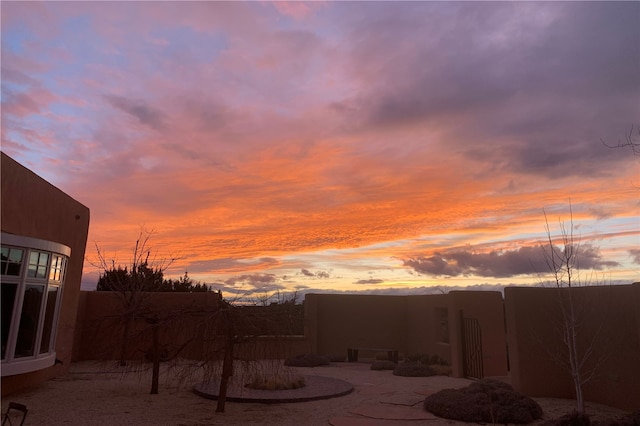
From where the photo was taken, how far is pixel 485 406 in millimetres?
9211

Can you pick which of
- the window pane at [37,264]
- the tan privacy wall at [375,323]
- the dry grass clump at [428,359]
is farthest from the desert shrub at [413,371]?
the window pane at [37,264]

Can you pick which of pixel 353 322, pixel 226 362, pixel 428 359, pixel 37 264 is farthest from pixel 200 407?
pixel 353 322

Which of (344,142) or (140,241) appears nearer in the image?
(344,142)

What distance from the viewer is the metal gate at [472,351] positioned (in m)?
15.2

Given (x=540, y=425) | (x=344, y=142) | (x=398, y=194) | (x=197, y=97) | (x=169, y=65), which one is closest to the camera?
(x=540, y=425)

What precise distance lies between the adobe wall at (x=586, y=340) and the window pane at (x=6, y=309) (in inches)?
470

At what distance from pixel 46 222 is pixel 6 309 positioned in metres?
3.18

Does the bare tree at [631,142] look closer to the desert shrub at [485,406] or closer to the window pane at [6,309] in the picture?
the desert shrub at [485,406]

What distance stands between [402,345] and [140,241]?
13.7 meters

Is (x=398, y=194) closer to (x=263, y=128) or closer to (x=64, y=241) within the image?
(x=263, y=128)

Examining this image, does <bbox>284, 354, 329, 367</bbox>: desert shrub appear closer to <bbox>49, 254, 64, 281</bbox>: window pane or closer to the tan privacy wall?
the tan privacy wall

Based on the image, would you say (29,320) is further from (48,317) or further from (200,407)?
(200,407)

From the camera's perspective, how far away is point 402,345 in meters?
21.8

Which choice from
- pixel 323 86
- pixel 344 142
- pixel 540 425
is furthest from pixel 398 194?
pixel 540 425
